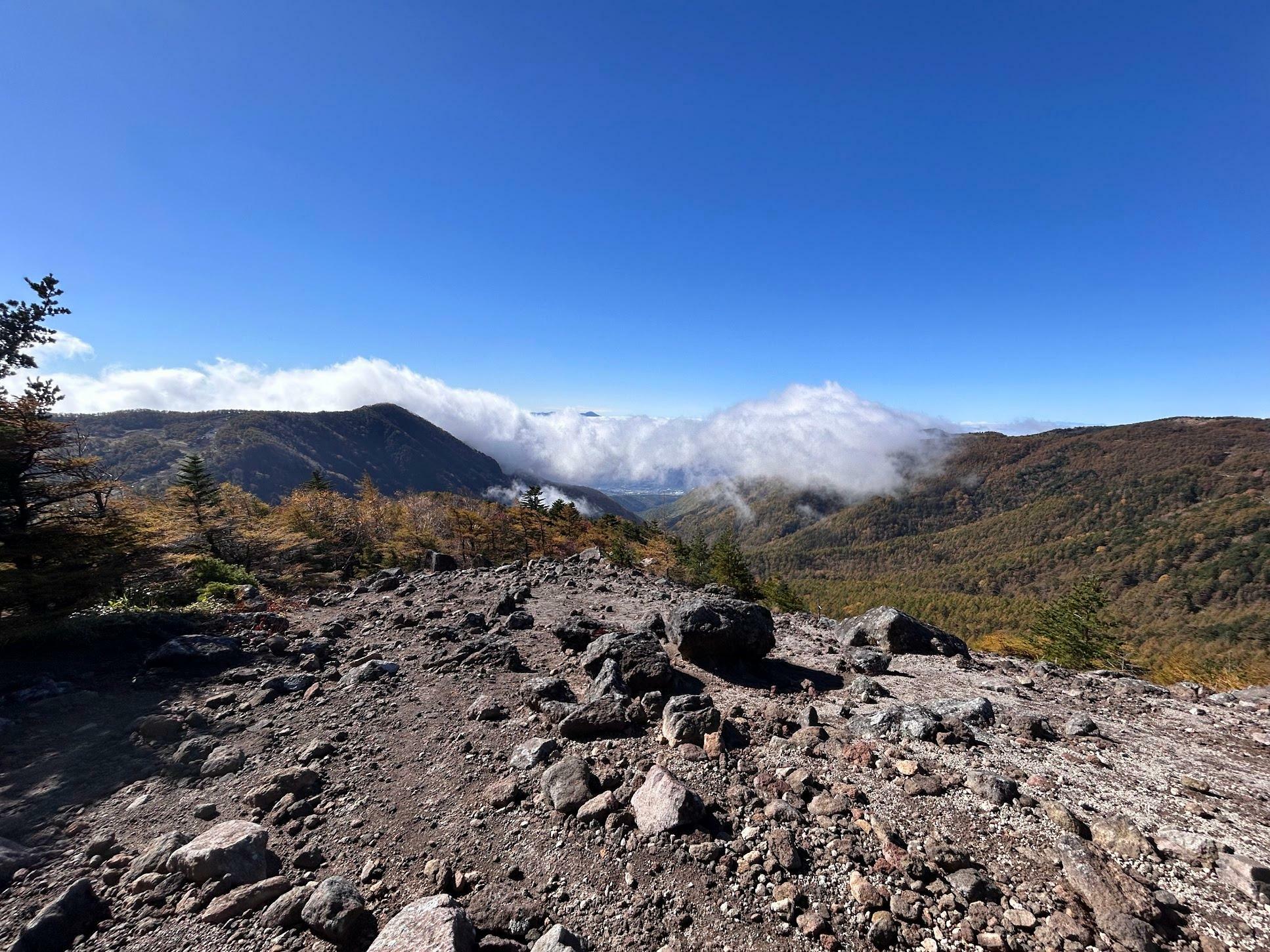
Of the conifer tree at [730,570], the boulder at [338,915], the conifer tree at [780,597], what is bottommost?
the conifer tree at [780,597]

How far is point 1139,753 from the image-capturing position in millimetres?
6645

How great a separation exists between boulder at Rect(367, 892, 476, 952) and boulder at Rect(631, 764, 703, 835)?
1.97 metres

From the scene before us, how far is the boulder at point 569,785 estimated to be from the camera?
554 centimetres

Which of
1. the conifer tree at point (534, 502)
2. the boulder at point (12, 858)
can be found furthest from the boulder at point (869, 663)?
the conifer tree at point (534, 502)

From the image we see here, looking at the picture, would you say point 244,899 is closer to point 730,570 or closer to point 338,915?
point 338,915

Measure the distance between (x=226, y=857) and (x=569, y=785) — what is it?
369 centimetres

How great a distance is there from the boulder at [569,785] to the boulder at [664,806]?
604 millimetres

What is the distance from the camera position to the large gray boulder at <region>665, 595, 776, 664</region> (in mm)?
10070

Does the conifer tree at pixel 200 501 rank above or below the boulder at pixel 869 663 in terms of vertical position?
above

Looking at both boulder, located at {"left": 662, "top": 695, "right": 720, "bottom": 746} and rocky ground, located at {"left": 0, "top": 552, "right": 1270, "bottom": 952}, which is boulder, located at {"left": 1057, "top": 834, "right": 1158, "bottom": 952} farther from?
boulder, located at {"left": 662, "top": 695, "right": 720, "bottom": 746}

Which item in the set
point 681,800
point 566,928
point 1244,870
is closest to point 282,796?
point 566,928

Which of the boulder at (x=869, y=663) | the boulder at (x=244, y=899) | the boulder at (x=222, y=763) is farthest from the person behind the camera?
the boulder at (x=869, y=663)

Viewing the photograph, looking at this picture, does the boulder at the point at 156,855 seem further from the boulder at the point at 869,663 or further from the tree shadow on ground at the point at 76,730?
the boulder at the point at 869,663

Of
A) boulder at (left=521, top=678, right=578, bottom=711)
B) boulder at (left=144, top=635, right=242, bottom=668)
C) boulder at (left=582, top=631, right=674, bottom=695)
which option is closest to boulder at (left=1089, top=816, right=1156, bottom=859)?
boulder at (left=582, top=631, right=674, bottom=695)
